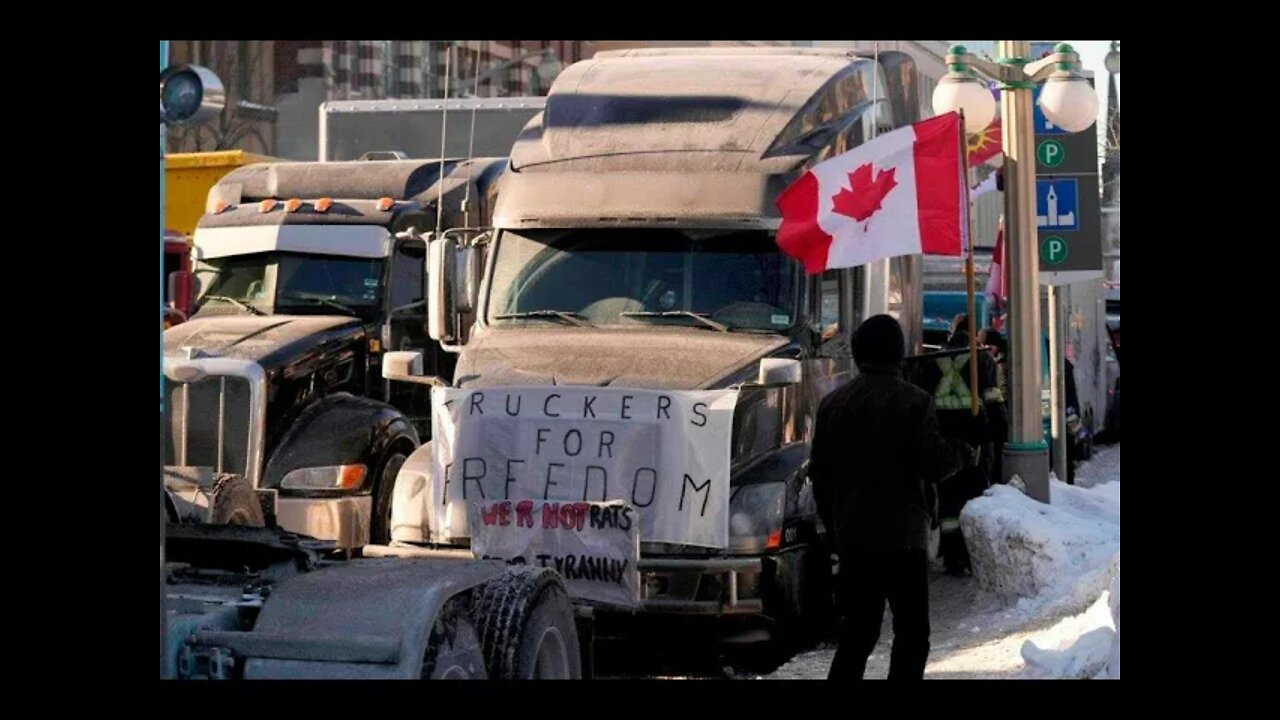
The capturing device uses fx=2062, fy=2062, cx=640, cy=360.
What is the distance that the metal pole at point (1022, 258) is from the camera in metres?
14.2

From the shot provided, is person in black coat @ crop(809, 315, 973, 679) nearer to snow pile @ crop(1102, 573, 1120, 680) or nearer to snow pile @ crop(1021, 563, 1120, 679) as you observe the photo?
snow pile @ crop(1102, 573, 1120, 680)

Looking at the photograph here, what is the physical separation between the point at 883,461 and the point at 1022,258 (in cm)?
553

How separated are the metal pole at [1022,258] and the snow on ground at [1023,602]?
0.62 m

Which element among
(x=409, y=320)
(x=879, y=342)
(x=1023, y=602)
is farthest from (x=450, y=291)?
(x=879, y=342)

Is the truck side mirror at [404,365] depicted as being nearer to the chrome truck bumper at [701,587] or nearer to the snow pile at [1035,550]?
the chrome truck bumper at [701,587]

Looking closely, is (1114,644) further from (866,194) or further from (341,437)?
(341,437)

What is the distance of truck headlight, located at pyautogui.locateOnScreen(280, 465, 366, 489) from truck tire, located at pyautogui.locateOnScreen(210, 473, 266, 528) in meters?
2.69

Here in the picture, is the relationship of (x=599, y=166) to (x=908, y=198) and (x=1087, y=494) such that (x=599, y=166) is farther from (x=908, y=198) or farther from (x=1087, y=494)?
(x=1087, y=494)

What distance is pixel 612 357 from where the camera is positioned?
12.0m

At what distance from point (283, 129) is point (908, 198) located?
159 feet

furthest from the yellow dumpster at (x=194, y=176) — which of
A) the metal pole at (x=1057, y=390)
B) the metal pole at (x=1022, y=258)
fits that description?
the metal pole at (x=1022, y=258)

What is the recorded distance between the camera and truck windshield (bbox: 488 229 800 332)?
12.5 metres

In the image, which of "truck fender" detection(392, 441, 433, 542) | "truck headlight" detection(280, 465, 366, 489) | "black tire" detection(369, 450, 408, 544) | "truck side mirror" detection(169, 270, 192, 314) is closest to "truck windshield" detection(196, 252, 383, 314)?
"truck side mirror" detection(169, 270, 192, 314)
